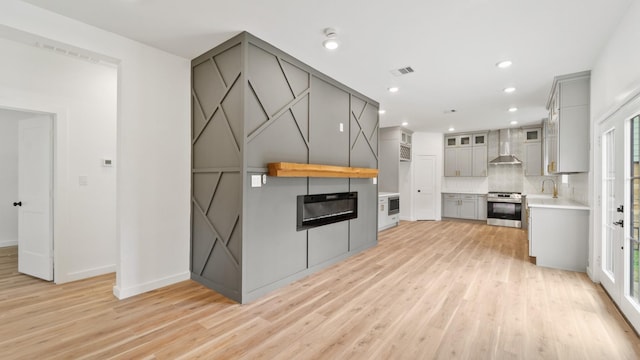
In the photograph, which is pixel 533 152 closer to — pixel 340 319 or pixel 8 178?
pixel 340 319

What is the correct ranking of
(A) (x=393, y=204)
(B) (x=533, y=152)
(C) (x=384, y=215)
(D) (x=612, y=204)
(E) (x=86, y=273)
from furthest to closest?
1. (B) (x=533, y=152)
2. (A) (x=393, y=204)
3. (C) (x=384, y=215)
4. (E) (x=86, y=273)
5. (D) (x=612, y=204)

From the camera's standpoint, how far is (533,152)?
758cm

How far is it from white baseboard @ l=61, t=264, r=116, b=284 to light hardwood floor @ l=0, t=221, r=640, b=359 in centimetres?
14

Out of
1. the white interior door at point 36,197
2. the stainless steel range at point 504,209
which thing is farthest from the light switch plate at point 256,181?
the stainless steel range at point 504,209

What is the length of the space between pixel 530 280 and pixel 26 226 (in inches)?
263

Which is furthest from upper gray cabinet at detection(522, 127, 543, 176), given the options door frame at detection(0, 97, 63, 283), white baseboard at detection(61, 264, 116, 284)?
door frame at detection(0, 97, 63, 283)

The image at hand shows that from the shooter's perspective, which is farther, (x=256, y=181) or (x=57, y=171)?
(x=57, y=171)

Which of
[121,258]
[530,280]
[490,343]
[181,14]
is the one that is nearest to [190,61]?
[181,14]

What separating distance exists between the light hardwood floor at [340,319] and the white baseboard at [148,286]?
0.29ft

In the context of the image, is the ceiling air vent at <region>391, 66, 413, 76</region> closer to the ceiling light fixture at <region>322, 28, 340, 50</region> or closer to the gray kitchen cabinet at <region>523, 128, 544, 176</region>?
the ceiling light fixture at <region>322, 28, 340, 50</region>

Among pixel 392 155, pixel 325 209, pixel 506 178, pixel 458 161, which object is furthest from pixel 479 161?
pixel 325 209

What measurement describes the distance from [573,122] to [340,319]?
13.8 ft

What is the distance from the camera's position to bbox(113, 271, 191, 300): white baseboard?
9.73 feet

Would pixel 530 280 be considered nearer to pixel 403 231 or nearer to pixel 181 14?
pixel 403 231
